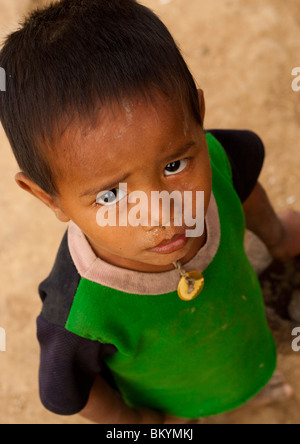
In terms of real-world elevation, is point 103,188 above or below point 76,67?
below

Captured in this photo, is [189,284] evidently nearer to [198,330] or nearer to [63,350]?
[198,330]

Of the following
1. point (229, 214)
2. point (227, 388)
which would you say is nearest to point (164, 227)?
point (229, 214)

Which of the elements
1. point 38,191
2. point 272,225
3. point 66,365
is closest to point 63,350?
point 66,365

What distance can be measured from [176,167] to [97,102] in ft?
0.51

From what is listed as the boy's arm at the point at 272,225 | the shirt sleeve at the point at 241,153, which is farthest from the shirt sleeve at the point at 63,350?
the boy's arm at the point at 272,225

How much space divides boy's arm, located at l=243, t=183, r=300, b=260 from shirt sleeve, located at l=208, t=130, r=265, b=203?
0.16m

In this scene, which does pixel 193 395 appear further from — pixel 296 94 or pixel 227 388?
pixel 296 94

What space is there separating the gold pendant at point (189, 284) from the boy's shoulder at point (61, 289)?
0.18 metres

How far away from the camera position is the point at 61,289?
0.89 metres

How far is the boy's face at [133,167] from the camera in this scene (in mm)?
655

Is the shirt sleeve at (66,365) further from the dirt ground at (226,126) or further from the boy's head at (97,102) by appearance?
the dirt ground at (226,126)

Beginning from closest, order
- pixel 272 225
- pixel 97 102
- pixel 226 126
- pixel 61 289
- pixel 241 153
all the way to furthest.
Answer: pixel 97 102 < pixel 61 289 < pixel 241 153 < pixel 272 225 < pixel 226 126
